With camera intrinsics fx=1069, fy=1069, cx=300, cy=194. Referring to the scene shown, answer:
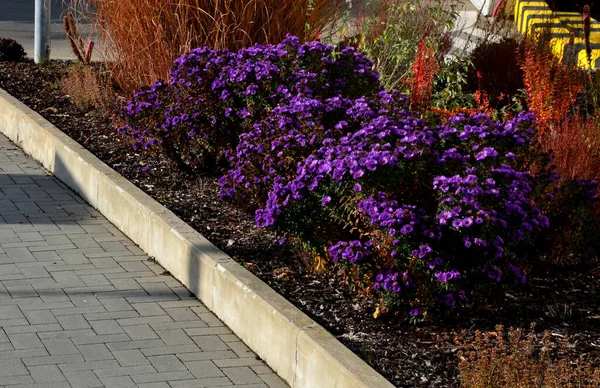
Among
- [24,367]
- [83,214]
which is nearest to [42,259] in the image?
[83,214]

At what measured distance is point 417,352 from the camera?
5.10 metres

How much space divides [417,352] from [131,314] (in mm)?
1749

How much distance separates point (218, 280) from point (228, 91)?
206 cm

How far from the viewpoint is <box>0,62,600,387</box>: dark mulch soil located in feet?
16.5

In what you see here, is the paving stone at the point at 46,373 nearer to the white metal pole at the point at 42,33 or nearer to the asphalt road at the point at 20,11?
the white metal pole at the point at 42,33

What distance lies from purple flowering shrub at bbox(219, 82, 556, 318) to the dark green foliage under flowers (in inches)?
289

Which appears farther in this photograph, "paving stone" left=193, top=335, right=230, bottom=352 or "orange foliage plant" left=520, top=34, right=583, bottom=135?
"orange foliage plant" left=520, top=34, right=583, bottom=135

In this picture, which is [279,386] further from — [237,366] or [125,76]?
[125,76]

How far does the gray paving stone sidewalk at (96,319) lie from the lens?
519cm

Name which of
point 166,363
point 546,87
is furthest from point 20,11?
point 166,363

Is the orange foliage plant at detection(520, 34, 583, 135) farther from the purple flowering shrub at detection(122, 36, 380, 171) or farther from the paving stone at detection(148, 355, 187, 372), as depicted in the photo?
the paving stone at detection(148, 355, 187, 372)

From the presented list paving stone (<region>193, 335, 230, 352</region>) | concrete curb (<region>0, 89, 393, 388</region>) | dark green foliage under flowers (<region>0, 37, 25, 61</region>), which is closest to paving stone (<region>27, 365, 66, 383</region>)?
paving stone (<region>193, 335, 230, 352</region>)

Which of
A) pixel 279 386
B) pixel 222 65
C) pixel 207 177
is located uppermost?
pixel 222 65

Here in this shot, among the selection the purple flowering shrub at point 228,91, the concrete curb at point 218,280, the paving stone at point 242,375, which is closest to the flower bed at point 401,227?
the concrete curb at point 218,280
